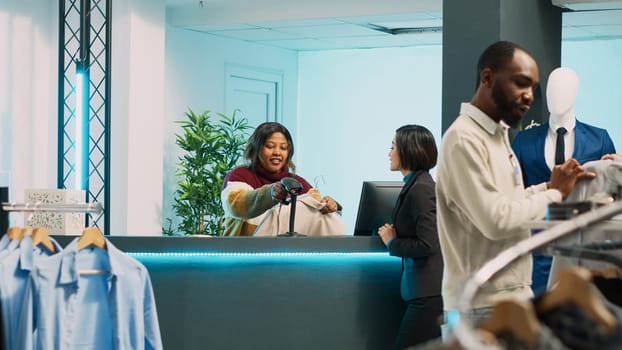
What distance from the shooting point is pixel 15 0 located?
27.2 ft

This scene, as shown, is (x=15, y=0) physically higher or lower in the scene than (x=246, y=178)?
higher

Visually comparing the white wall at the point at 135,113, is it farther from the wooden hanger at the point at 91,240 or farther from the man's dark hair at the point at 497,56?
the man's dark hair at the point at 497,56

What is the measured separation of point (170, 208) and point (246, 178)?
14.3 feet

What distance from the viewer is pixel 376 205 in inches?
201

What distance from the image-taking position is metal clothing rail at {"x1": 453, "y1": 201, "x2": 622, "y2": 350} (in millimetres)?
1378

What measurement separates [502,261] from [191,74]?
8.37m

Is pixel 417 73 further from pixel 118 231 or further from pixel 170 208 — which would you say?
pixel 118 231

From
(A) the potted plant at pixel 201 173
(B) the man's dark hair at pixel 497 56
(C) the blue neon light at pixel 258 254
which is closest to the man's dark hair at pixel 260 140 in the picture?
(C) the blue neon light at pixel 258 254

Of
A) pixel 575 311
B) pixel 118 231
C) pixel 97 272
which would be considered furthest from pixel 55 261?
pixel 118 231

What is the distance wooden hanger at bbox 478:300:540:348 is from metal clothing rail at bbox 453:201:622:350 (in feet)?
0.15

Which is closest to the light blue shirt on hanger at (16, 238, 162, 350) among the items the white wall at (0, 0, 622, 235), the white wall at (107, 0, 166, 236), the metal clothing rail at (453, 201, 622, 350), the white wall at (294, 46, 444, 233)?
the metal clothing rail at (453, 201, 622, 350)

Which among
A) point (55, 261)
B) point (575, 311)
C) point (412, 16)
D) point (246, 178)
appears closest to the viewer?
point (575, 311)

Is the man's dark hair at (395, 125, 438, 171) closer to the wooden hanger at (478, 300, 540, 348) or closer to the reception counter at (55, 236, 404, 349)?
the reception counter at (55, 236, 404, 349)

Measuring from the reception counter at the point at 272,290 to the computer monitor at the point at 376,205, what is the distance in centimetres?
15
